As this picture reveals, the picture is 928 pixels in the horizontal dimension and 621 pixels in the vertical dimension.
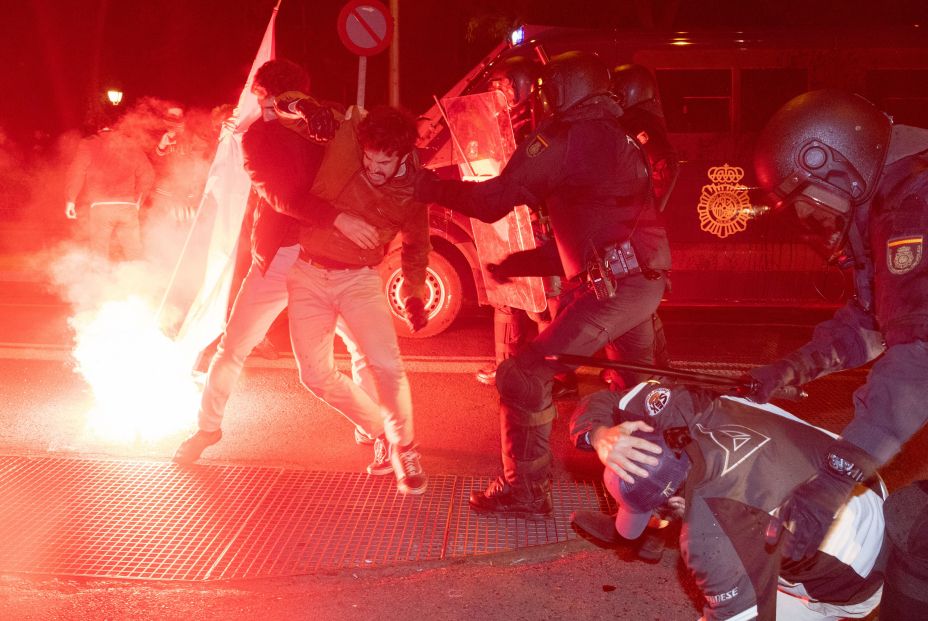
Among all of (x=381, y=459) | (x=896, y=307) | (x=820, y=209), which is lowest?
(x=381, y=459)

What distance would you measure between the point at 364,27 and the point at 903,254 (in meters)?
5.40

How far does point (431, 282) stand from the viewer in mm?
7816

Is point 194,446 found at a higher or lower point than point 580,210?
lower

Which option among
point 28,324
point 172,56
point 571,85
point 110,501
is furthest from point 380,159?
point 172,56

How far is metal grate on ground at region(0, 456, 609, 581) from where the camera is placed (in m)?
3.71

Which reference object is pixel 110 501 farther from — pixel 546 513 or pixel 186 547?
pixel 546 513

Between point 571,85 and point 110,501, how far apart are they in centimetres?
309

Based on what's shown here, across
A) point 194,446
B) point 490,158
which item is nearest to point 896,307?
point 490,158

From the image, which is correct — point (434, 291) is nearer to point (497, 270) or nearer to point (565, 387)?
point (565, 387)

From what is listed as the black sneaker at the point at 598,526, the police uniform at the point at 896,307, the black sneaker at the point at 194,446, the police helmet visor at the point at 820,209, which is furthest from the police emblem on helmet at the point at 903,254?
the black sneaker at the point at 194,446

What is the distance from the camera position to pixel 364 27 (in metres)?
6.80

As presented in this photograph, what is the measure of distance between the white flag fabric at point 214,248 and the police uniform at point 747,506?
3.15 m

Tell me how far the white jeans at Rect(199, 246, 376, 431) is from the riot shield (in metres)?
1.11

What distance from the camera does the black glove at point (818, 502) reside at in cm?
205
